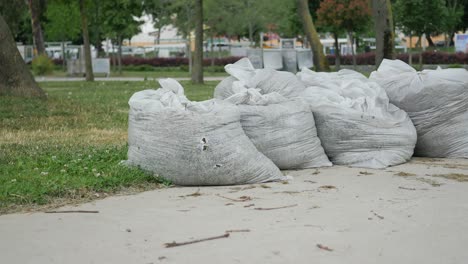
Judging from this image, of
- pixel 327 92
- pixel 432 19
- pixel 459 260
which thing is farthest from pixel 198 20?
pixel 459 260

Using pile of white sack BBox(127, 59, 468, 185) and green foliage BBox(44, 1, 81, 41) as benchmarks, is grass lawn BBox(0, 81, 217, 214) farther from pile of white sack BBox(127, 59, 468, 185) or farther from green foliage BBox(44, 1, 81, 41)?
green foliage BBox(44, 1, 81, 41)

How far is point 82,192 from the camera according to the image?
510 centimetres

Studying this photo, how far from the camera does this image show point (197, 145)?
17.5 ft

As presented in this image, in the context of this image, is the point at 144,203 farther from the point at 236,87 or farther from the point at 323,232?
the point at 236,87

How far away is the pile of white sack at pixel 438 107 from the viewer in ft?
22.8

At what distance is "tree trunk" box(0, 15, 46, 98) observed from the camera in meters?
12.0

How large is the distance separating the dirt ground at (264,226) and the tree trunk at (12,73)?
7.33m

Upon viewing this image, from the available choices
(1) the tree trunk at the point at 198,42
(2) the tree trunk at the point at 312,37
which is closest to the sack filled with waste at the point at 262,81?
(2) the tree trunk at the point at 312,37

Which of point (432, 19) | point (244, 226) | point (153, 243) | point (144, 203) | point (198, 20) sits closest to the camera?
point (153, 243)

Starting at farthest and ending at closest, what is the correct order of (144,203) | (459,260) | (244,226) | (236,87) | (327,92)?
(327,92)
(236,87)
(144,203)
(244,226)
(459,260)

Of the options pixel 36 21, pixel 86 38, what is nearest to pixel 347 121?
pixel 86 38

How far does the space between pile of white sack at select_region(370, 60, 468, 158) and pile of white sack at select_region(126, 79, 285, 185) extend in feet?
6.36

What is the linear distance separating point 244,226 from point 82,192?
1364 millimetres

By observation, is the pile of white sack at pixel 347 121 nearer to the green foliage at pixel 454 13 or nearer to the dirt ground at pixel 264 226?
the dirt ground at pixel 264 226
